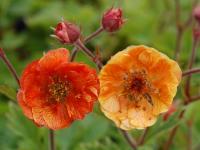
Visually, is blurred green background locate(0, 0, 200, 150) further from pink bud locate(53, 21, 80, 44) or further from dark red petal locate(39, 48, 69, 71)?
pink bud locate(53, 21, 80, 44)

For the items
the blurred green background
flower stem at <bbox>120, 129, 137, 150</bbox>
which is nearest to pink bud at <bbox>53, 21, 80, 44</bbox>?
flower stem at <bbox>120, 129, 137, 150</bbox>

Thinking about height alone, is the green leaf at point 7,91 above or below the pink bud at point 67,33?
below

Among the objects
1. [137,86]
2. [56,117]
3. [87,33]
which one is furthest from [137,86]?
[87,33]

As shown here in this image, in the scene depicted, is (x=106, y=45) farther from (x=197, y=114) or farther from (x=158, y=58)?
(x=158, y=58)

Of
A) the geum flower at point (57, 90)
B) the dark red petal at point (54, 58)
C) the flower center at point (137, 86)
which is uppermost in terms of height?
the dark red petal at point (54, 58)

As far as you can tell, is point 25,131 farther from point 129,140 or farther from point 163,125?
point 163,125

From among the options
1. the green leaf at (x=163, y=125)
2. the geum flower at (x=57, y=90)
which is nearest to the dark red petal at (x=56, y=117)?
the geum flower at (x=57, y=90)

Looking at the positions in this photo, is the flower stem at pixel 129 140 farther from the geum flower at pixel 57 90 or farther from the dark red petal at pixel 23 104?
the dark red petal at pixel 23 104
